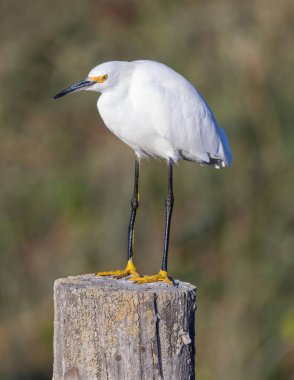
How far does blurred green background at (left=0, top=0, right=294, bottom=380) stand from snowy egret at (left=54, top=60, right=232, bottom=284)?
9.13 feet

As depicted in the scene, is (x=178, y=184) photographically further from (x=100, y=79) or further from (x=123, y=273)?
(x=123, y=273)

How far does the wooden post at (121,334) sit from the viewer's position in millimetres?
2867

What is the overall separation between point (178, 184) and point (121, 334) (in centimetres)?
467

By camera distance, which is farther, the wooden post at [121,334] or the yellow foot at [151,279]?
the yellow foot at [151,279]

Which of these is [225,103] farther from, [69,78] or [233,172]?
[69,78]

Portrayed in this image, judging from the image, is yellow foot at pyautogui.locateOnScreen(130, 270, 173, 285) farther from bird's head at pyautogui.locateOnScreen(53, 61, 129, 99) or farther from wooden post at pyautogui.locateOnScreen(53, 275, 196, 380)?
bird's head at pyautogui.locateOnScreen(53, 61, 129, 99)

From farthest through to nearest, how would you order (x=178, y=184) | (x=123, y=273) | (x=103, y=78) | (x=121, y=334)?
(x=178, y=184) < (x=103, y=78) < (x=123, y=273) < (x=121, y=334)

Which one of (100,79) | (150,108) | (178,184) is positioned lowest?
(178,184)

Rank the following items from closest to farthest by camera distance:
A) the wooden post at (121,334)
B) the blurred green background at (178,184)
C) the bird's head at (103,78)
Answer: the wooden post at (121,334) → the bird's head at (103,78) → the blurred green background at (178,184)

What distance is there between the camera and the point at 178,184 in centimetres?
751

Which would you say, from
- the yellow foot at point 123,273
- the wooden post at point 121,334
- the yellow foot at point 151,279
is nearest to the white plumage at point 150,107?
the yellow foot at point 123,273

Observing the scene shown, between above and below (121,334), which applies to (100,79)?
above

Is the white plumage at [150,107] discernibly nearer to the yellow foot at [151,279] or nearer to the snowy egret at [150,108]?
the snowy egret at [150,108]

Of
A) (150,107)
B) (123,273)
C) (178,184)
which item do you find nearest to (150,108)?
(150,107)
